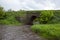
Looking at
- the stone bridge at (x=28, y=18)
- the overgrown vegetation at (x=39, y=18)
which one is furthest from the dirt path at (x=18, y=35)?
the stone bridge at (x=28, y=18)

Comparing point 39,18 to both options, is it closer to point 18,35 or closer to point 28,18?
point 28,18

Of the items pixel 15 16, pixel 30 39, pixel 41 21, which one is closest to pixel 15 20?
pixel 15 16

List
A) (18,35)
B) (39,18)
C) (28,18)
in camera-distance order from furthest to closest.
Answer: (28,18), (39,18), (18,35)

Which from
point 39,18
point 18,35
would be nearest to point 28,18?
point 39,18

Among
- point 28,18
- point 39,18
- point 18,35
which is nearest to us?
point 18,35

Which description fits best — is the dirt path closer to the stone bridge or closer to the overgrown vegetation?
the overgrown vegetation

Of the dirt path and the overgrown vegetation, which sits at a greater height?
the overgrown vegetation

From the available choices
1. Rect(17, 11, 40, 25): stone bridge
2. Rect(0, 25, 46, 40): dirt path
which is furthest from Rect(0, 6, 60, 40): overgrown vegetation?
Rect(0, 25, 46, 40): dirt path

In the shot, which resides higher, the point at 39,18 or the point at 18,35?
the point at 39,18

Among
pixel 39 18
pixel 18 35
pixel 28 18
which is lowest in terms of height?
pixel 18 35

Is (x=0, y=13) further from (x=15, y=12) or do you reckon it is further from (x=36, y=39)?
(x=36, y=39)

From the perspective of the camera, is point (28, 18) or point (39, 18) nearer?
point (39, 18)

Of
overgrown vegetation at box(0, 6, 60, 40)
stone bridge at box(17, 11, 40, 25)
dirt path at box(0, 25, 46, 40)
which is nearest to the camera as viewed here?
dirt path at box(0, 25, 46, 40)

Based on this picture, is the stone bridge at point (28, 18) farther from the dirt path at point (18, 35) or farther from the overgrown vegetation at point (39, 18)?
the dirt path at point (18, 35)
